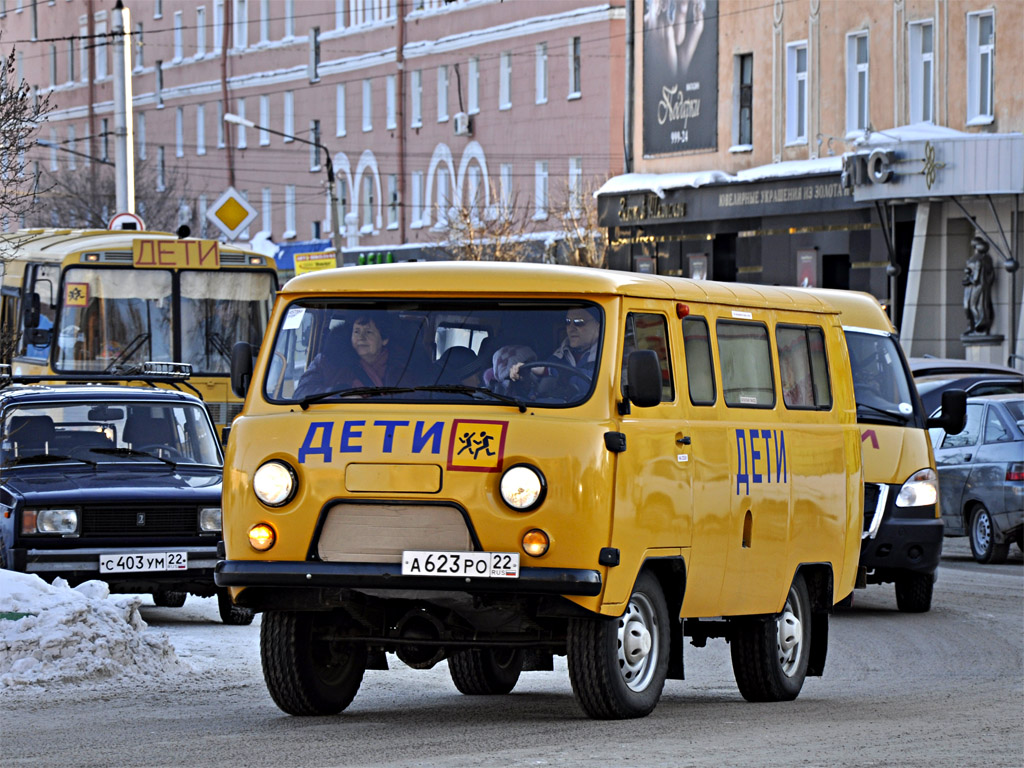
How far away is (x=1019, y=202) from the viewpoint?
40.9 m

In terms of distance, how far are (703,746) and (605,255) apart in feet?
154

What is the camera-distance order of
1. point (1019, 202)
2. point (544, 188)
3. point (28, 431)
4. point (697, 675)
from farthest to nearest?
1. point (544, 188)
2. point (1019, 202)
3. point (28, 431)
4. point (697, 675)

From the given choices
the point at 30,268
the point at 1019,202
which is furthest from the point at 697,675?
the point at 1019,202

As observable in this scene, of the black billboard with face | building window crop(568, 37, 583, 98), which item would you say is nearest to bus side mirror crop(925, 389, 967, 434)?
the black billboard with face

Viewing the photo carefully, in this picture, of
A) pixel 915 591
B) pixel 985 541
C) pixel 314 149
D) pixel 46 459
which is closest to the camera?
pixel 46 459

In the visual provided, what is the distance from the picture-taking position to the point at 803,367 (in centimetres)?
1211

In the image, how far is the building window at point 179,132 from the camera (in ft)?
284

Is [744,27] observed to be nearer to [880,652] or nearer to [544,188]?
[544,188]

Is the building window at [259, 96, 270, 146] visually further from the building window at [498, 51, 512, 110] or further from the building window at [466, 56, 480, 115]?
the building window at [498, 51, 512, 110]

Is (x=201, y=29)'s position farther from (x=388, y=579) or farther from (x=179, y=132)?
(x=388, y=579)

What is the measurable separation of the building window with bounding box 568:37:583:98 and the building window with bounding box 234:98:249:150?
2300 centimetres

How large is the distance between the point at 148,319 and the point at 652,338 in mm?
16634

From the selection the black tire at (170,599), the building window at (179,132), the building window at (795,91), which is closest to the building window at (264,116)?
the building window at (179,132)

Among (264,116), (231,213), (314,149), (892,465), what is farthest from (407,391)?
(264,116)
